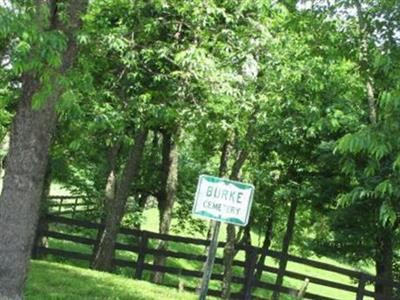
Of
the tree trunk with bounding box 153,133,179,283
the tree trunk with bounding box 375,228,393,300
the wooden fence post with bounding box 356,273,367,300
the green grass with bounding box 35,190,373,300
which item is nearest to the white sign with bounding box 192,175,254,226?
the wooden fence post with bounding box 356,273,367,300

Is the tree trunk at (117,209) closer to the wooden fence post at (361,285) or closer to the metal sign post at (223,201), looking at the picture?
the wooden fence post at (361,285)

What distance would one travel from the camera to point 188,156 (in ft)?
85.9

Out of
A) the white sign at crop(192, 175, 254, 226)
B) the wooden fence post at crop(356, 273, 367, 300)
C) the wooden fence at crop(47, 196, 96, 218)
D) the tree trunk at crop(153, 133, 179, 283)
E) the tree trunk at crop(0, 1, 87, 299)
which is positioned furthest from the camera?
the wooden fence at crop(47, 196, 96, 218)

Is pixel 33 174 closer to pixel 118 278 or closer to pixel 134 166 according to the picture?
pixel 118 278

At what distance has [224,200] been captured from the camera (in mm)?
5828

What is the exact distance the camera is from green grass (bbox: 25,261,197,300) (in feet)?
33.8

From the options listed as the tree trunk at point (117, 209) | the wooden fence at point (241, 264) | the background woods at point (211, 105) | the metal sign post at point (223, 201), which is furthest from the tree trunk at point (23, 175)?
the wooden fence at point (241, 264)

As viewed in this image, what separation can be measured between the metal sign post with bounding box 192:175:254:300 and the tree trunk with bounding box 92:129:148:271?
834 centimetres

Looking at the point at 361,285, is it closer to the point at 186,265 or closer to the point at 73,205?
the point at 186,265

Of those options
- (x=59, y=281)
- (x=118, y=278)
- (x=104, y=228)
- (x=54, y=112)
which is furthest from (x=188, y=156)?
(x=54, y=112)

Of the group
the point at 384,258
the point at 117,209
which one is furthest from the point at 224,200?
the point at 384,258

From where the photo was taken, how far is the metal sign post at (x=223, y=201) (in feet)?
19.0

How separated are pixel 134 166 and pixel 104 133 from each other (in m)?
1.90

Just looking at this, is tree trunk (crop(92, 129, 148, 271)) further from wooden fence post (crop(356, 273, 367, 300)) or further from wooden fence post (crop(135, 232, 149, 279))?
wooden fence post (crop(356, 273, 367, 300))
